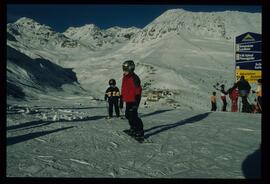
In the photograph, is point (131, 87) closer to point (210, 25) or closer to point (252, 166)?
point (252, 166)

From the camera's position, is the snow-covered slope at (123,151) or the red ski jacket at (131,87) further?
the red ski jacket at (131,87)

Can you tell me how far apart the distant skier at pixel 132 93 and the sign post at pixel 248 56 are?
15587 mm

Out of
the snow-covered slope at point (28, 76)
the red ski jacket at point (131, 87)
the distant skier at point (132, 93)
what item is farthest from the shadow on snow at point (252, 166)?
the snow-covered slope at point (28, 76)

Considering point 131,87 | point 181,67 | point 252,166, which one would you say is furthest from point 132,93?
point 181,67

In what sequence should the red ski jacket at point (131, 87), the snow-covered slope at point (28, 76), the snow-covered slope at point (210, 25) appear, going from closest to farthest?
1. the red ski jacket at point (131, 87)
2. the snow-covered slope at point (28, 76)
3. the snow-covered slope at point (210, 25)

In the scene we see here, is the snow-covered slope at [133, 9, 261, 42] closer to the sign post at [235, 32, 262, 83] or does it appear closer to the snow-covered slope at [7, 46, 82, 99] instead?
the snow-covered slope at [7, 46, 82, 99]

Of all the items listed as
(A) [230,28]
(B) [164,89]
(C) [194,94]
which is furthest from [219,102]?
(A) [230,28]

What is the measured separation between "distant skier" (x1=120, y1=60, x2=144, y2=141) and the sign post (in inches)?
614

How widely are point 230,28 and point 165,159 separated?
402 ft

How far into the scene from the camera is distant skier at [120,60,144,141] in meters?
8.11

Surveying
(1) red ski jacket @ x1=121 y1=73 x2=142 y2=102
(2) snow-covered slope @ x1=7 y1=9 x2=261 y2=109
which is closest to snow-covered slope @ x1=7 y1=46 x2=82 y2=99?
(2) snow-covered slope @ x1=7 y1=9 x2=261 y2=109

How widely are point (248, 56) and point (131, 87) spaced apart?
1636 cm

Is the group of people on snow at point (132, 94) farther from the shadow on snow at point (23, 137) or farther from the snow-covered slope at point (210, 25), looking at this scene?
the snow-covered slope at point (210, 25)

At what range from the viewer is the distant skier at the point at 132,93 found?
811cm
